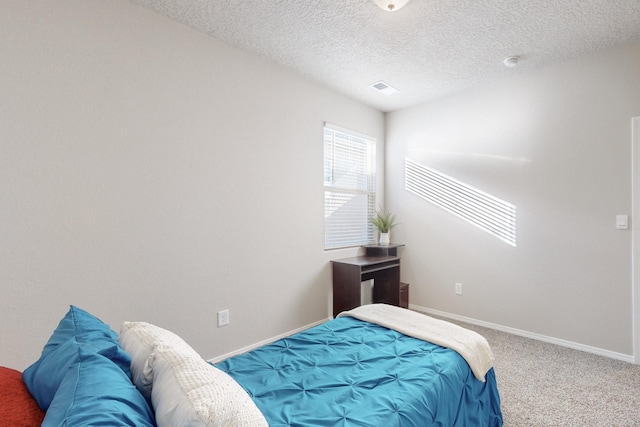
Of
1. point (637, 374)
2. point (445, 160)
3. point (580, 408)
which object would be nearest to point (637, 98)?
point (445, 160)

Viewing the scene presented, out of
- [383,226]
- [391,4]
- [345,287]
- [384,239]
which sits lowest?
[345,287]

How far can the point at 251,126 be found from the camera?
9.10ft

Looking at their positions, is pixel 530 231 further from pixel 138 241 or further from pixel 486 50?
pixel 138 241

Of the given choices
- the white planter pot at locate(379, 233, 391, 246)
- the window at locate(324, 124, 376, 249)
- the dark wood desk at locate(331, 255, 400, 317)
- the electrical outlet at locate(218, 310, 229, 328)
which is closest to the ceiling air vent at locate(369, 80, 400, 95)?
the window at locate(324, 124, 376, 249)

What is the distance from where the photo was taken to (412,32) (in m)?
2.42

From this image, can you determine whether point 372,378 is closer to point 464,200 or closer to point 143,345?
point 143,345

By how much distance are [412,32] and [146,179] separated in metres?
2.26

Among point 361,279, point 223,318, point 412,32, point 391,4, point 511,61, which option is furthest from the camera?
point 361,279

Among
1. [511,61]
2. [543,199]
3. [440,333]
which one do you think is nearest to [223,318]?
[440,333]

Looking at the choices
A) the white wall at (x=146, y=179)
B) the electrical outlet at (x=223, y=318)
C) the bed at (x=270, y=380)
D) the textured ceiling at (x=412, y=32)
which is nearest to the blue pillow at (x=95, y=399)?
the bed at (x=270, y=380)

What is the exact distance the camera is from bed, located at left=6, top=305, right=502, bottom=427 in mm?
764

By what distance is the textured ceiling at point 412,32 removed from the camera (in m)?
2.15

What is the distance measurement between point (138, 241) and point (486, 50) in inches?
125

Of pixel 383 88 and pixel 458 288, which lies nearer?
pixel 383 88
